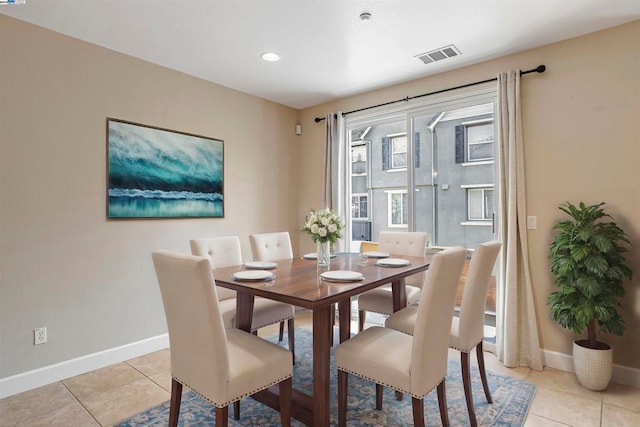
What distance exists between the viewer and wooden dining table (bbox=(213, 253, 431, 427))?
1719 mm

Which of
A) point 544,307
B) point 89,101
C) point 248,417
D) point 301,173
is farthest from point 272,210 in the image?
point 544,307

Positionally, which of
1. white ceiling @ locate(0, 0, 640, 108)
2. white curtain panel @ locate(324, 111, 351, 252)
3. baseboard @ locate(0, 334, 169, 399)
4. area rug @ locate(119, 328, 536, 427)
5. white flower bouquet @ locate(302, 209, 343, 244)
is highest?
white ceiling @ locate(0, 0, 640, 108)

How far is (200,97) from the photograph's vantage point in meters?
3.62

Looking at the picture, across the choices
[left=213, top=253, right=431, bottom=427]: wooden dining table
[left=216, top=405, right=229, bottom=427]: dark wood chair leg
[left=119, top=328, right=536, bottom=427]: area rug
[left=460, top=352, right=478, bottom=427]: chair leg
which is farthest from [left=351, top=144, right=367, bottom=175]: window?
[left=216, top=405, right=229, bottom=427]: dark wood chair leg

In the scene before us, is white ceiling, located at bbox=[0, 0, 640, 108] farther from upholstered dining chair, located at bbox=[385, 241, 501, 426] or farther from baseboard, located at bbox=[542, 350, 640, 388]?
baseboard, located at bbox=[542, 350, 640, 388]

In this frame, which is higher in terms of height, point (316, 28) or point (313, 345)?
point (316, 28)

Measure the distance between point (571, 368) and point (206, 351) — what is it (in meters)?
2.86

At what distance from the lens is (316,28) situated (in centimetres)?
265

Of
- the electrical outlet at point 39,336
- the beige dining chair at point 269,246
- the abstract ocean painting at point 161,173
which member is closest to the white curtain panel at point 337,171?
the beige dining chair at point 269,246

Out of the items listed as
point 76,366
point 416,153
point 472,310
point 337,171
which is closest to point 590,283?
point 472,310

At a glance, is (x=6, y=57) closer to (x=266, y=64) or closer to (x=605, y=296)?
(x=266, y=64)

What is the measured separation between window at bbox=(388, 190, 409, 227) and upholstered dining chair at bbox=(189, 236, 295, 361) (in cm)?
175

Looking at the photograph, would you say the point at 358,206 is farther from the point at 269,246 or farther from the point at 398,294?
the point at 398,294

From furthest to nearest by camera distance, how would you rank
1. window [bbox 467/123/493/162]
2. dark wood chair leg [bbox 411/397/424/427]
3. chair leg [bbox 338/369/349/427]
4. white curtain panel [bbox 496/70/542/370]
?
1. window [bbox 467/123/493/162]
2. white curtain panel [bbox 496/70/542/370]
3. chair leg [bbox 338/369/349/427]
4. dark wood chair leg [bbox 411/397/424/427]
